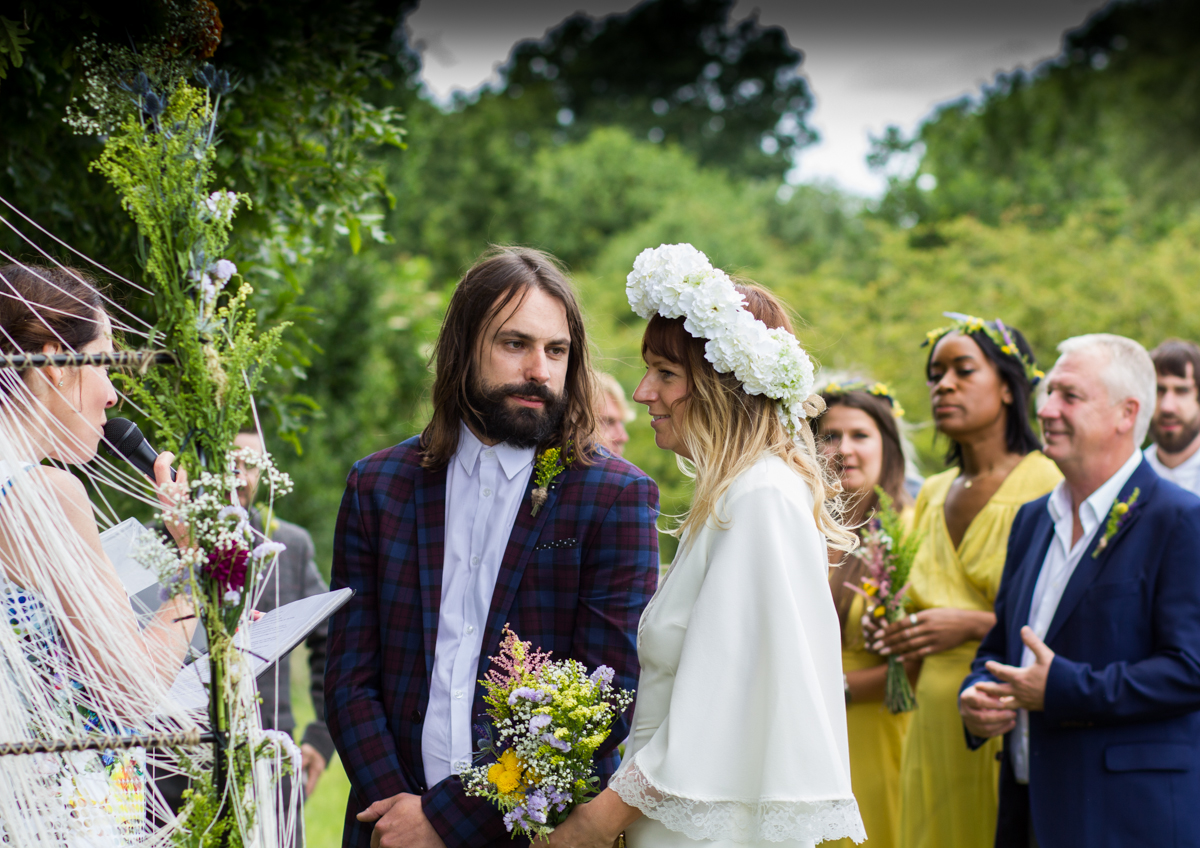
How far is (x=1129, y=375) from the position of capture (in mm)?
3555

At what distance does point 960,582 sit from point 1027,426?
73cm

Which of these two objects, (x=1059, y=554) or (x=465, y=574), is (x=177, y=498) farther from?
(x=1059, y=554)

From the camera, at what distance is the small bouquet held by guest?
4.07 m

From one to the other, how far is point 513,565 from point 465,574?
0.48ft

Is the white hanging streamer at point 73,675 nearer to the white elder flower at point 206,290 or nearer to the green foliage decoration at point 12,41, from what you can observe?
the white elder flower at point 206,290

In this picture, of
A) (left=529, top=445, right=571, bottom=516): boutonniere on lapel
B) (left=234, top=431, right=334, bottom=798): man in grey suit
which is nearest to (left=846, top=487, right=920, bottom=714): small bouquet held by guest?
(left=529, top=445, right=571, bottom=516): boutonniere on lapel

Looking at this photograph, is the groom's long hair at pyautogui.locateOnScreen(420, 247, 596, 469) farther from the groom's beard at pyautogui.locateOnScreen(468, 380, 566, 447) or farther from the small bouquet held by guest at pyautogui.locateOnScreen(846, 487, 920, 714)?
the small bouquet held by guest at pyautogui.locateOnScreen(846, 487, 920, 714)

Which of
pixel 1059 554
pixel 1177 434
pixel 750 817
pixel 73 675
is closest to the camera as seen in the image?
pixel 73 675

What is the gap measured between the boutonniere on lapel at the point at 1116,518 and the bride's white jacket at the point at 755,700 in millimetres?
1520

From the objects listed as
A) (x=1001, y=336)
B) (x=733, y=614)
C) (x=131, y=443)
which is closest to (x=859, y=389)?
(x=1001, y=336)

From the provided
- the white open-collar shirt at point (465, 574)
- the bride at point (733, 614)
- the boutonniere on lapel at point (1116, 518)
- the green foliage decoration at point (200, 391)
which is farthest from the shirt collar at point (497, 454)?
the boutonniere on lapel at point (1116, 518)

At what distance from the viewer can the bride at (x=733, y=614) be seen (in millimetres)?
2172

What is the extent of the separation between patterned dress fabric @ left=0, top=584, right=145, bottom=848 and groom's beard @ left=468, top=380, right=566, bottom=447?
1.17m

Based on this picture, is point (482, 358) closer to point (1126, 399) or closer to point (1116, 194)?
point (1126, 399)
